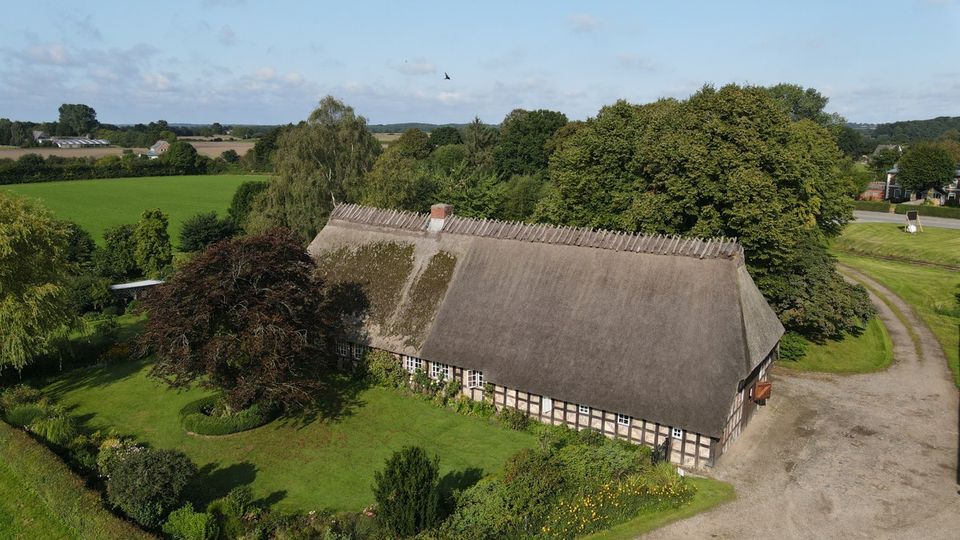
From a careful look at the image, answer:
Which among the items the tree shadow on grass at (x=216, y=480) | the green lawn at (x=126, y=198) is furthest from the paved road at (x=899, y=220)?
the green lawn at (x=126, y=198)

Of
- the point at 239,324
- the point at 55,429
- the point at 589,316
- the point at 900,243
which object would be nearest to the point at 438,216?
the point at 589,316

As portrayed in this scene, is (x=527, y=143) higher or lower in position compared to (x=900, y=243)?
higher

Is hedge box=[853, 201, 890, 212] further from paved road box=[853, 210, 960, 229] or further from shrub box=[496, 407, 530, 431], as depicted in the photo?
shrub box=[496, 407, 530, 431]

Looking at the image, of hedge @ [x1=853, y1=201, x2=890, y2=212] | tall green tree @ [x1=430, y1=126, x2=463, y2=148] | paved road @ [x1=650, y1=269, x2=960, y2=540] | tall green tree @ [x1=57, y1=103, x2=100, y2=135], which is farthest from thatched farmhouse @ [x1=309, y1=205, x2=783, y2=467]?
tall green tree @ [x1=57, y1=103, x2=100, y2=135]

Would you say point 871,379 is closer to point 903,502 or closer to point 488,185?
point 903,502

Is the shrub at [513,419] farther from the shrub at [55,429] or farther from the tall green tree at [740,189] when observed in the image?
the shrub at [55,429]

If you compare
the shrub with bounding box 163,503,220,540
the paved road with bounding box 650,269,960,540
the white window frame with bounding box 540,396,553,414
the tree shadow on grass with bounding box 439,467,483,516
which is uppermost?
the white window frame with bounding box 540,396,553,414

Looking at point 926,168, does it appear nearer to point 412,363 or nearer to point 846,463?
point 846,463
